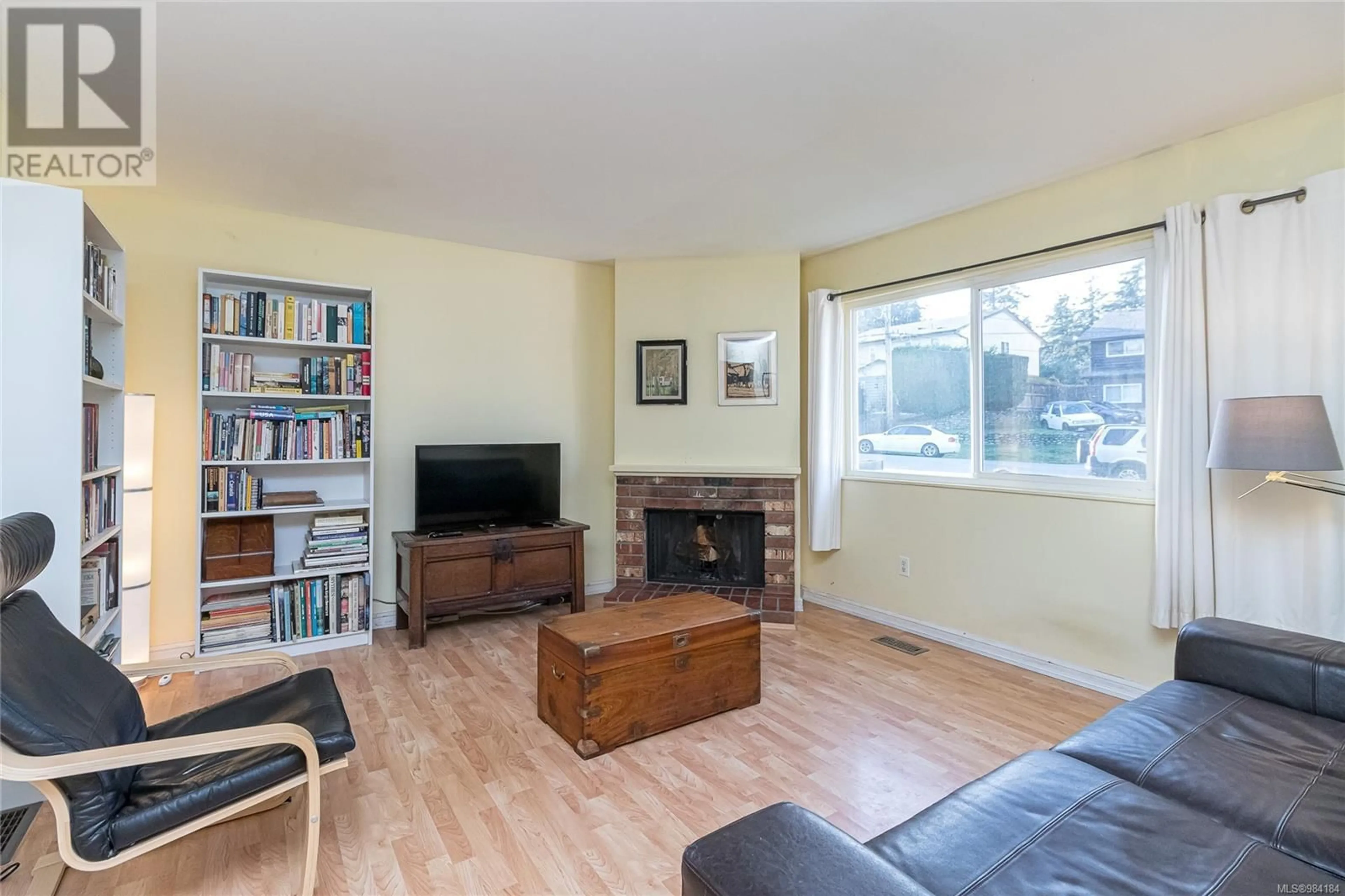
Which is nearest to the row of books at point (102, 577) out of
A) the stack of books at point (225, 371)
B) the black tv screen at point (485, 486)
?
the stack of books at point (225, 371)

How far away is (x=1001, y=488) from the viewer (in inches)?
131

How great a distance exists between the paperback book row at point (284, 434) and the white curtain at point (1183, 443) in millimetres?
4005

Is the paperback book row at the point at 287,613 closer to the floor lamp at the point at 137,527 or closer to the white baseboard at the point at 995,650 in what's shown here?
the floor lamp at the point at 137,527

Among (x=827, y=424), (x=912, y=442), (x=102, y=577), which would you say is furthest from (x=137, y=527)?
(x=912, y=442)

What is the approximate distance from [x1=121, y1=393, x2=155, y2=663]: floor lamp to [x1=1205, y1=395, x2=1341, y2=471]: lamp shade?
15.2 feet

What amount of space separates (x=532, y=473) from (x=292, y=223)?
6.70 ft

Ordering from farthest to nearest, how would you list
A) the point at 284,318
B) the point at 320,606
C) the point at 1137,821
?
the point at 320,606 < the point at 284,318 < the point at 1137,821

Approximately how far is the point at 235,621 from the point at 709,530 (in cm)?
288

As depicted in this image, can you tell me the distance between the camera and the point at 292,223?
3.54m

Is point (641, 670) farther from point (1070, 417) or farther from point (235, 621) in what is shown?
point (1070, 417)

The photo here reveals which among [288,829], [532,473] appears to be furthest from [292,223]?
[288,829]

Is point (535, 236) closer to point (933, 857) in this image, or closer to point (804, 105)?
point (804, 105)

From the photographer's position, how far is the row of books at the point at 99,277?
2234mm

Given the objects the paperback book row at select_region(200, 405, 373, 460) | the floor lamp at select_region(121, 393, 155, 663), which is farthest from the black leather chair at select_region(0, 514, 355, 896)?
the paperback book row at select_region(200, 405, 373, 460)
